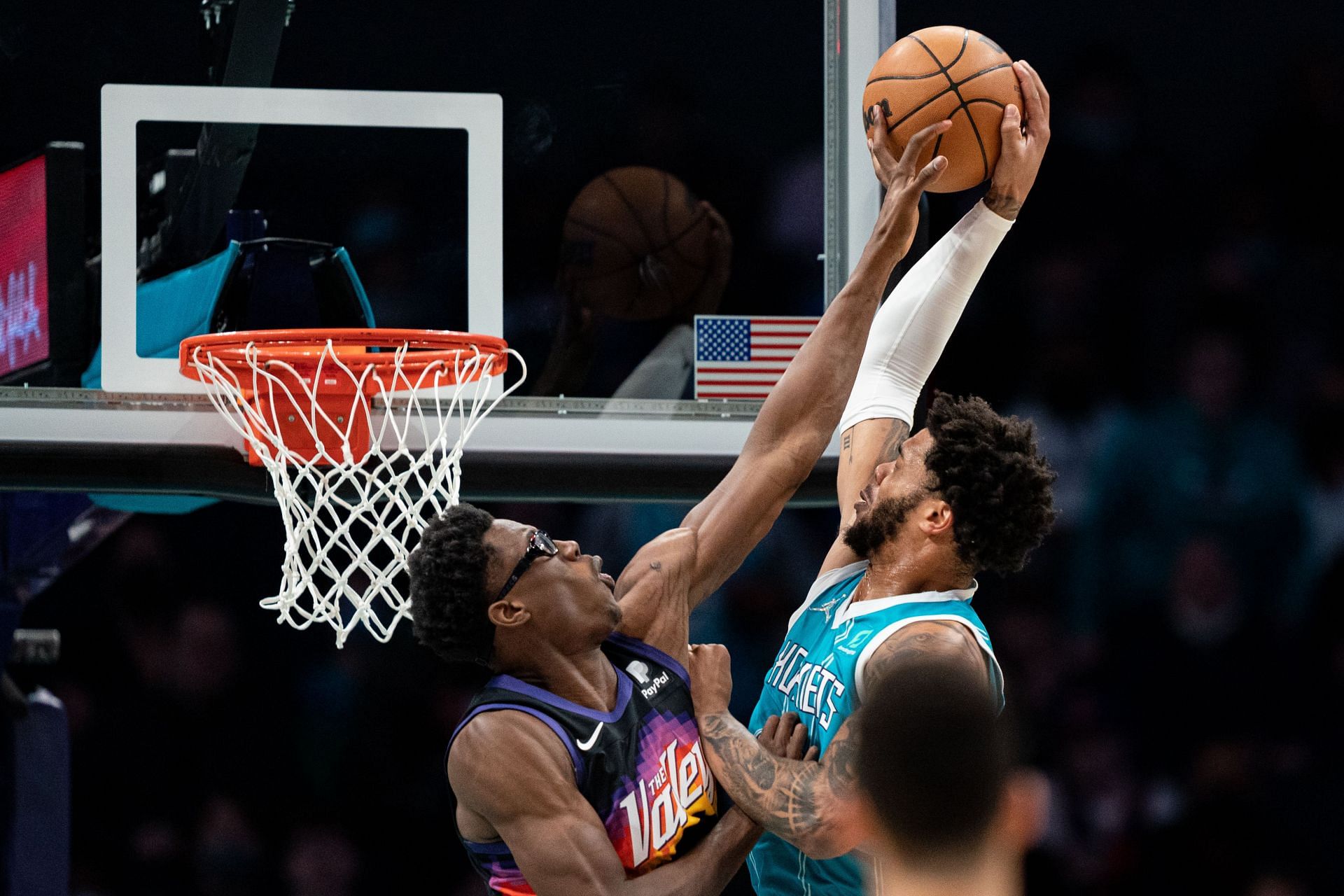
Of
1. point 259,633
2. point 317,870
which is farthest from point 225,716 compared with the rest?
point 317,870

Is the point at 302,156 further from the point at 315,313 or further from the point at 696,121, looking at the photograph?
the point at 696,121

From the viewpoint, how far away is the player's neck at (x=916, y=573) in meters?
2.72

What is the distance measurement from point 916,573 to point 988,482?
0.72 ft

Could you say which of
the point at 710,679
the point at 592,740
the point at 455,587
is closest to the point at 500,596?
the point at 455,587

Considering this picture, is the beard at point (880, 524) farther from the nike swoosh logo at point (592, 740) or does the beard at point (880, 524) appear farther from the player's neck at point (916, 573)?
the nike swoosh logo at point (592, 740)

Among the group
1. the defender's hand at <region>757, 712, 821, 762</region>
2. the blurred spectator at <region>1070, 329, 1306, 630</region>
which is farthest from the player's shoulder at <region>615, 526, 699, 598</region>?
the blurred spectator at <region>1070, 329, 1306, 630</region>

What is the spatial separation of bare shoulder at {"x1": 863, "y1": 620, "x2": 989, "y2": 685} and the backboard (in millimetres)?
1258

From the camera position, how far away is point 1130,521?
6359 mm

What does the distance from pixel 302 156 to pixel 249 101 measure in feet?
0.64

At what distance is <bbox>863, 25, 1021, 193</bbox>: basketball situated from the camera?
9.21 ft

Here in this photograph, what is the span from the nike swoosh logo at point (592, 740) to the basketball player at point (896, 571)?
19 centimetres

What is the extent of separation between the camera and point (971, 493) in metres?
2.68

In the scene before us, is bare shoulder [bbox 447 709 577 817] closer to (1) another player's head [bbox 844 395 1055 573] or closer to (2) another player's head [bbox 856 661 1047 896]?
(1) another player's head [bbox 844 395 1055 573]

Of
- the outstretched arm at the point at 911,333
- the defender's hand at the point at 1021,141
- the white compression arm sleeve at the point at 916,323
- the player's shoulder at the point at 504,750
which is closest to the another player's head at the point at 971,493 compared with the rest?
the outstretched arm at the point at 911,333
